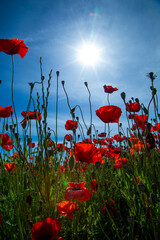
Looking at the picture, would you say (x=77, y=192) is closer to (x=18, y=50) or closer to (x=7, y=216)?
(x=7, y=216)

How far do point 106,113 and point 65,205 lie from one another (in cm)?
94

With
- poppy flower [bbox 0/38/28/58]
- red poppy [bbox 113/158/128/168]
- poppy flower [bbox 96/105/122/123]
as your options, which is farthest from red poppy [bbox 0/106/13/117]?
red poppy [bbox 113/158/128/168]

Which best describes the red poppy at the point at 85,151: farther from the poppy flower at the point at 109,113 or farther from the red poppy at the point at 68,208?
the poppy flower at the point at 109,113

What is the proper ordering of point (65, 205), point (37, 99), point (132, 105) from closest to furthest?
point (65, 205) < point (37, 99) < point (132, 105)

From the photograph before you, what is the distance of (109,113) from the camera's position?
173 centimetres

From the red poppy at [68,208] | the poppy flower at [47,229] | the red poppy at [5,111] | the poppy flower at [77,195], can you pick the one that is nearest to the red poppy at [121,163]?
the red poppy at [68,208]

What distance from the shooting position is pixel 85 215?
5.07ft

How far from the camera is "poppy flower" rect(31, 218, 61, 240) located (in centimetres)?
79

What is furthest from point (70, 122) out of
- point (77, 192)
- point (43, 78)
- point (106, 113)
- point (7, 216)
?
point (77, 192)

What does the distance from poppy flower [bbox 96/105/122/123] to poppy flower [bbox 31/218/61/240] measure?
115 cm

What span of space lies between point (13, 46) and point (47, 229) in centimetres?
147

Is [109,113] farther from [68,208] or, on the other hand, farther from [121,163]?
[68,208]

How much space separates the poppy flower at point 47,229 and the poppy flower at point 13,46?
1.43 m

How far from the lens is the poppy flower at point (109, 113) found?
1718 millimetres
